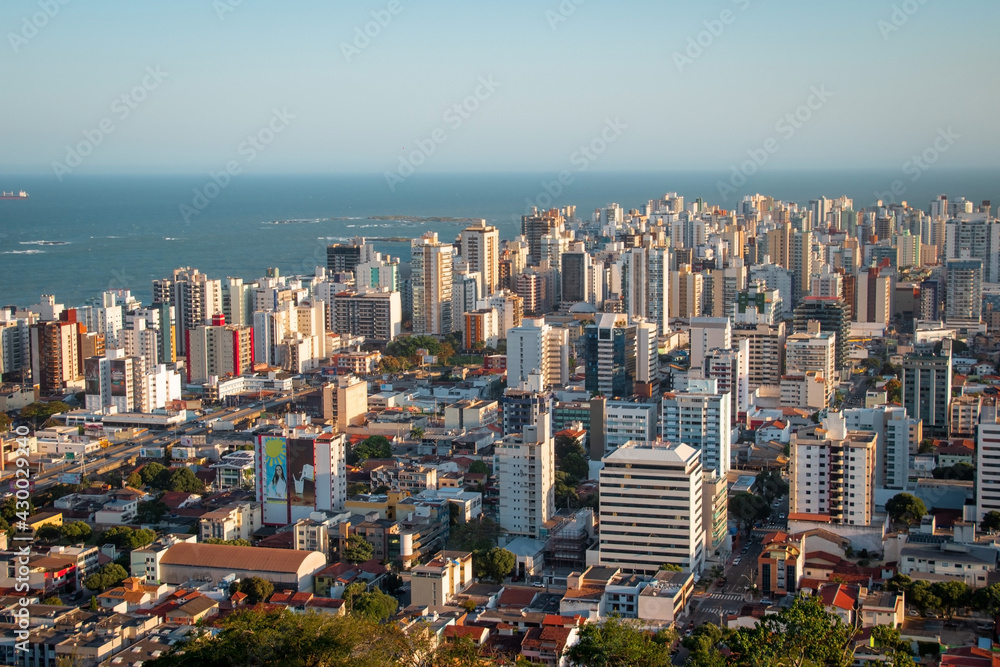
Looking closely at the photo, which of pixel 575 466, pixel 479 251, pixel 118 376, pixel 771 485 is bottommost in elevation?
pixel 771 485

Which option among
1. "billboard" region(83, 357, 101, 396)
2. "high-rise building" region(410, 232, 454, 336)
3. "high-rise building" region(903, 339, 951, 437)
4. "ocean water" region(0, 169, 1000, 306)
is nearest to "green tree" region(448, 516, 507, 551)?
"high-rise building" region(903, 339, 951, 437)

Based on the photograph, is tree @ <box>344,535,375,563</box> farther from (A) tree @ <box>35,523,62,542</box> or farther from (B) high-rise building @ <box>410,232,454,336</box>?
(B) high-rise building @ <box>410,232,454,336</box>

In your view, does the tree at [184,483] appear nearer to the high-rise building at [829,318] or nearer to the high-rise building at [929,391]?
the high-rise building at [929,391]

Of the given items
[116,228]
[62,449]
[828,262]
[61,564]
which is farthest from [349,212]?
[61,564]

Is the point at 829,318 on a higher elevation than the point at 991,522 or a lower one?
higher

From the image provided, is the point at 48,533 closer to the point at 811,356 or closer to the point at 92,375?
the point at 92,375

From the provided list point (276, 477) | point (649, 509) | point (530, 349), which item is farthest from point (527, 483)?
point (530, 349)

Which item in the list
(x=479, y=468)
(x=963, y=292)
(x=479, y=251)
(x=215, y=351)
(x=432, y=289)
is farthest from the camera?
(x=479, y=251)

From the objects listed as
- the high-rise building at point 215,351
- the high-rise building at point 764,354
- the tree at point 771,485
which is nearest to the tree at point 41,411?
the high-rise building at point 215,351
